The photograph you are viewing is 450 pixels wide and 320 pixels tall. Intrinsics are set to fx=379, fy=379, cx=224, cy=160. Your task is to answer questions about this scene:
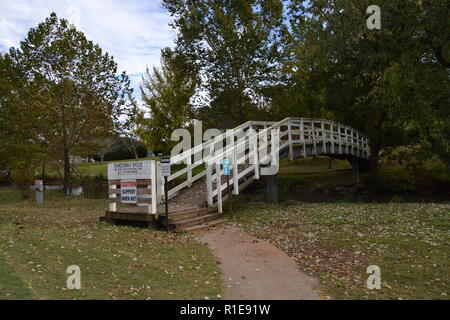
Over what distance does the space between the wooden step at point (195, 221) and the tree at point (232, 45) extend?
13.3 m

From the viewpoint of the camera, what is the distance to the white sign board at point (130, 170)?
36.9ft

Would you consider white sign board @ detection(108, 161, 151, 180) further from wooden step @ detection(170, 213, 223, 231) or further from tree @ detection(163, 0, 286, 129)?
tree @ detection(163, 0, 286, 129)

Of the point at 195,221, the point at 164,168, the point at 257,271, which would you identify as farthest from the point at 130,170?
the point at 257,271

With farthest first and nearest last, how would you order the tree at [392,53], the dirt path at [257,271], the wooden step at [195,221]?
the tree at [392,53] < the wooden step at [195,221] < the dirt path at [257,271]

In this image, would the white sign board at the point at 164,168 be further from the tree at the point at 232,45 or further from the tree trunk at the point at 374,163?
the tree trunk at the point at 374,163

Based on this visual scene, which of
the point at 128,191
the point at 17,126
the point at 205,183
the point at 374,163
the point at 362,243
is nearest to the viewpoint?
the point at 362,243

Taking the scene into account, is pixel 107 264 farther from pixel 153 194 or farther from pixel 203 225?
pixel 203 225

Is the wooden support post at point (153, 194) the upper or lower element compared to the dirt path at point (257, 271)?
upper

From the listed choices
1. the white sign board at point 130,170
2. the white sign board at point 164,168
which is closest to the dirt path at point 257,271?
the white sign board at point 164,168

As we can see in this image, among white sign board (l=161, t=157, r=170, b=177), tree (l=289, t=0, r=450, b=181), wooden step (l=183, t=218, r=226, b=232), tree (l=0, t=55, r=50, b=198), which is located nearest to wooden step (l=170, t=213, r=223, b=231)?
wooden step (l=183, t=218, r=226, b=232)

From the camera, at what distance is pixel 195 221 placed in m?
11.4

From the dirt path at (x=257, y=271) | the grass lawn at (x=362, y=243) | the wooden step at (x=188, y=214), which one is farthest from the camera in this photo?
the wooden step at (x=188, y=214)

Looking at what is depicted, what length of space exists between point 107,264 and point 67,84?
18063mm
